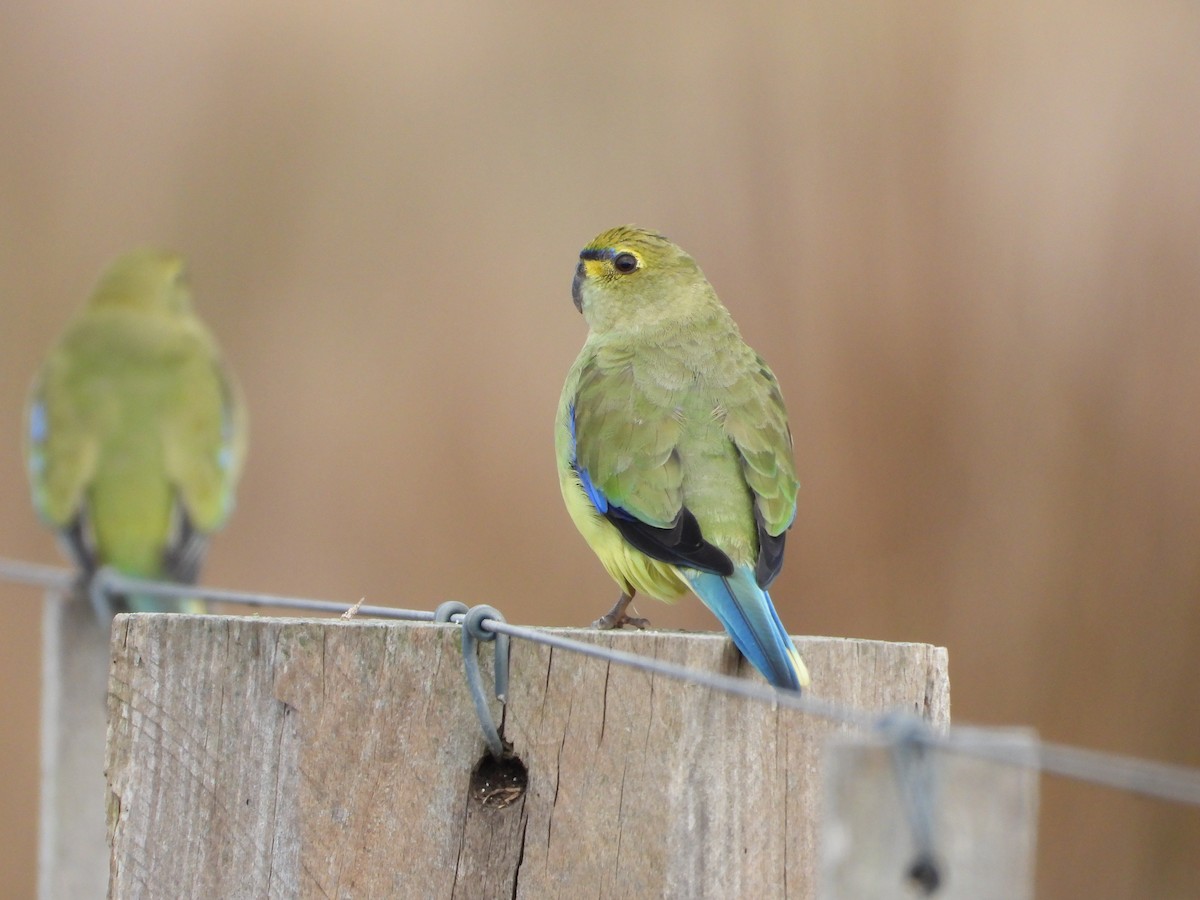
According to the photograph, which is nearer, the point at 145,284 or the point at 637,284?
the point at 637,284

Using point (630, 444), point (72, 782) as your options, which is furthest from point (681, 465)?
point (72, 782)

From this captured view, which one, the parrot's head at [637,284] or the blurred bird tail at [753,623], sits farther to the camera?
the parrot's head at [637,284]

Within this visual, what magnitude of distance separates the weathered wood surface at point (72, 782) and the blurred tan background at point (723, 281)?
2.95 meters

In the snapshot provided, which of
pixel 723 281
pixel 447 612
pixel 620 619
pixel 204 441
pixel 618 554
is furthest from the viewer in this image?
pixel 723 281

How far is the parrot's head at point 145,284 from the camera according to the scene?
6.06 m

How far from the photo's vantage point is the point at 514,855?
Result: 2102 millimetres

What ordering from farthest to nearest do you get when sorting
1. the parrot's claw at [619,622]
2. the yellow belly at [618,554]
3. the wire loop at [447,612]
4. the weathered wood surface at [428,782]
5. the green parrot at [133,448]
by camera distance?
the green parrot at [133,448] < the parrot's claw at [619,622] < the yellow belly at [618,554] < the wire loop at [447,612] < the weathered wood surface at [428,782]

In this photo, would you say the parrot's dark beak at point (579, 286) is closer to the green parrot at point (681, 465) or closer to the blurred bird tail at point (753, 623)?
the green parrot at point (681, 465)

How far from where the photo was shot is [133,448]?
5.47 metres

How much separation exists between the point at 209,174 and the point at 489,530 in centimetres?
217

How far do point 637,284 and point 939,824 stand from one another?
2740 millimetres

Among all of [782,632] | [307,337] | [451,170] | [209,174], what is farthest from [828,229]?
[782,632]

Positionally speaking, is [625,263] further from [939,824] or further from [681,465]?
[939,824]

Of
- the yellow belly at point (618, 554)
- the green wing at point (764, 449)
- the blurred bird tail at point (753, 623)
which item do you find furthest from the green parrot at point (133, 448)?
the blurred bird tail at point (753, 623)
